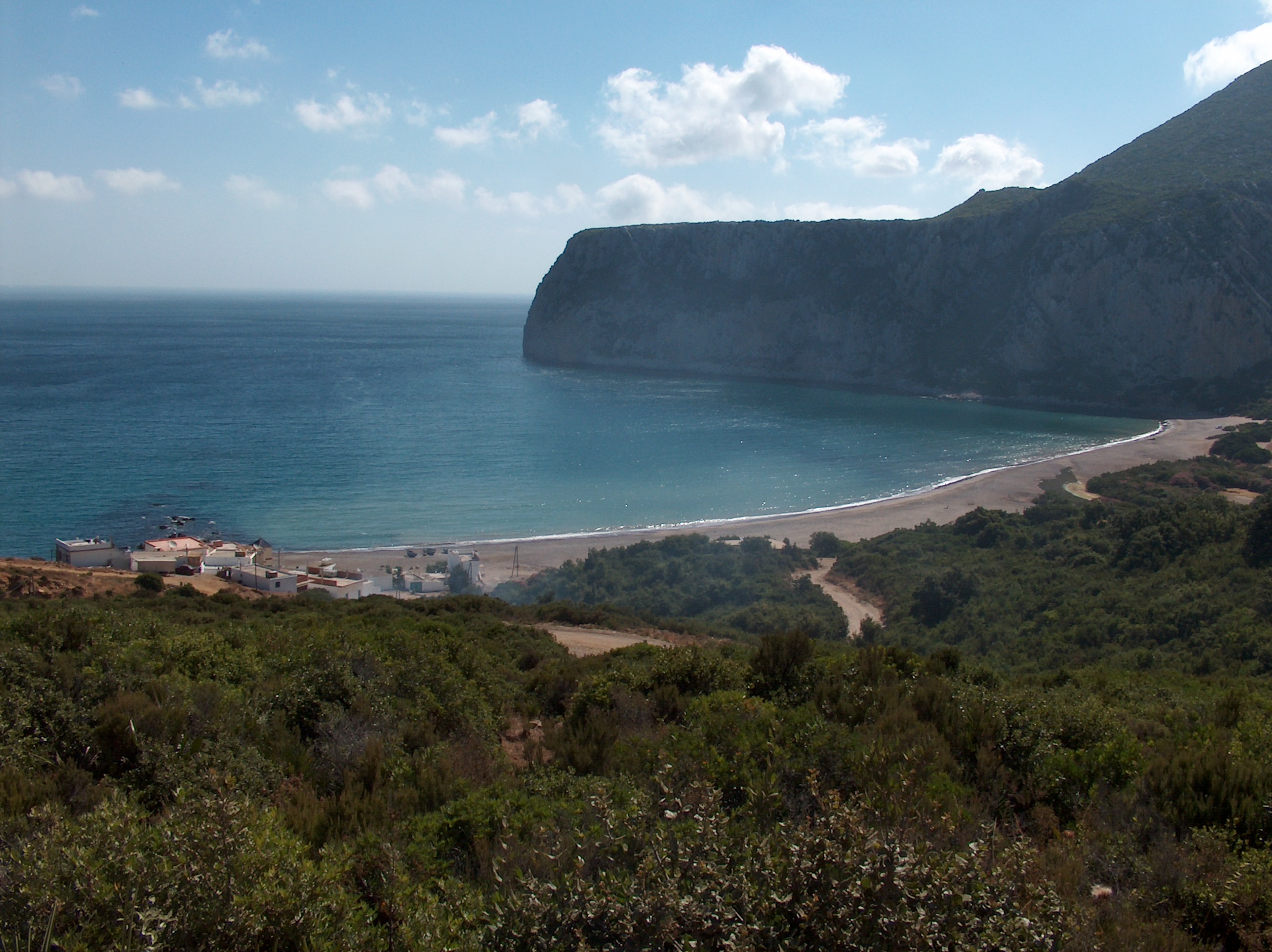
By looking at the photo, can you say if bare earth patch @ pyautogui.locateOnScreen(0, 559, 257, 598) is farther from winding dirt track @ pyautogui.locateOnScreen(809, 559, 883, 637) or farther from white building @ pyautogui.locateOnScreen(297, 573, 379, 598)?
winding dirt track @ pyautogui.locateOnScreen(809, 559, 883, 637)

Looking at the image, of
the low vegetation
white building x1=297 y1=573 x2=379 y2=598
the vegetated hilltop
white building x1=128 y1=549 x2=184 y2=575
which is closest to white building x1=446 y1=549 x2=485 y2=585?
the low vegetation

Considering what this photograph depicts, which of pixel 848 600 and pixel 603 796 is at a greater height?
pixel 603 796

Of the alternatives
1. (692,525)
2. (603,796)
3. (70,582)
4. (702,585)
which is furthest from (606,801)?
(692,525)

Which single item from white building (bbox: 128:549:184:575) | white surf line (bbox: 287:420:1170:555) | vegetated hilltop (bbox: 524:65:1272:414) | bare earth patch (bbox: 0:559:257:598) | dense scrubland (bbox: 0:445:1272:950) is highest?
vegetated hilltop (bbox: 524:65:1272:414)

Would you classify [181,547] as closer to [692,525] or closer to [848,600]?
[692,525]

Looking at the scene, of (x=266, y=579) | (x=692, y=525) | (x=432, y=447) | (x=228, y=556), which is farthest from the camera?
(x=432, y=447)

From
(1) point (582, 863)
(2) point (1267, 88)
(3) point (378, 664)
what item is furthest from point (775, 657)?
(2) point (1267, 88)
